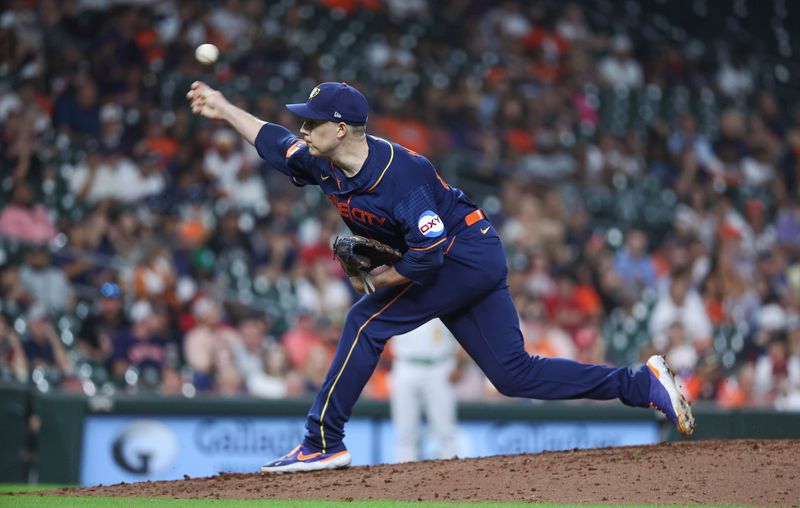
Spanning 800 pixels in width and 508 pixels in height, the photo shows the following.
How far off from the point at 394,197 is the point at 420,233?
20 cm

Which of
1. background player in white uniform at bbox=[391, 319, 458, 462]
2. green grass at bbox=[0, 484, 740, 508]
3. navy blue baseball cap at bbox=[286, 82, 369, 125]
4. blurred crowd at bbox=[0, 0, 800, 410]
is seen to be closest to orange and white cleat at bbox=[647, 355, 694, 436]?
green grass at bbox=[0, 484, 740, 508]

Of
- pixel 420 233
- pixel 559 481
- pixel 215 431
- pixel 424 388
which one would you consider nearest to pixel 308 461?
pixel 559 481

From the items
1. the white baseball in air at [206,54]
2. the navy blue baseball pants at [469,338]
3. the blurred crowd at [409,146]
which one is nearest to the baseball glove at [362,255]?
the navy blue baseball pants at [469,338]

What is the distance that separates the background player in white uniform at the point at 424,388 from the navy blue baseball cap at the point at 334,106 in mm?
4743

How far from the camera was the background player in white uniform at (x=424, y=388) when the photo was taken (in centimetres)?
991

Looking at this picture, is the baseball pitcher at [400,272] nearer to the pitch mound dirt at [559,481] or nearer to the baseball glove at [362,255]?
the baseball glove at [362,255]

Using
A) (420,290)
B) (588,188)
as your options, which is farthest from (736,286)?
(420,290)

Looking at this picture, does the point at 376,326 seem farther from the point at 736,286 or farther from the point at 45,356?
the point at 736,286

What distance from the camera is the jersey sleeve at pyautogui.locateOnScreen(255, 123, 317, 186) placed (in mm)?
5516

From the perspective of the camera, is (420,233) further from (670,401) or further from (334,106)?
(670,401)

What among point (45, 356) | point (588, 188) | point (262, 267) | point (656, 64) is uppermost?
point (656, 64)

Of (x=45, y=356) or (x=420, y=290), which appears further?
(x=45, y=356)

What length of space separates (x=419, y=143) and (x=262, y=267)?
9.55ft

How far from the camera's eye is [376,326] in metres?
5.55
